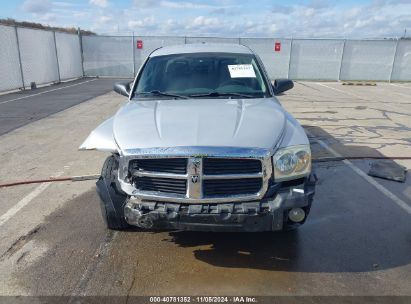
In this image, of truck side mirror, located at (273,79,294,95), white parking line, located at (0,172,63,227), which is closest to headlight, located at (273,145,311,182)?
truck side mirror, located at (273,79,294,95)

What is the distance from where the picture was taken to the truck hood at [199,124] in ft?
9.73

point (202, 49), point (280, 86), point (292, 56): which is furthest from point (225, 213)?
point (292, 56)

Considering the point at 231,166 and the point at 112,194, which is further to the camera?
the point at 112,194

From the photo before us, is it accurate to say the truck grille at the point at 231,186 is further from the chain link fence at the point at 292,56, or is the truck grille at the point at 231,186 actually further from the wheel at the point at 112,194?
the chain link fence at the point at 292,56

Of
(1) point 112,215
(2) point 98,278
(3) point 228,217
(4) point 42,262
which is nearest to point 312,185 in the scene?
(3) point 228,217

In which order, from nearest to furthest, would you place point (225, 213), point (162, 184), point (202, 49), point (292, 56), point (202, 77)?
point (225, 213) → point (162, 184) → point (202, 77) → point (202, 49) → point (292, 56)

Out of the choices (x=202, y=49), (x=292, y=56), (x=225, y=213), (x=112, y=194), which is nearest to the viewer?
(x=225, y=213)

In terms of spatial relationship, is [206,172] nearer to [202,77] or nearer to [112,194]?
[112,194]

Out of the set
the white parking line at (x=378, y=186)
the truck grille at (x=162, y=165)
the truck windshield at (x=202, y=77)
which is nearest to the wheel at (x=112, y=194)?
the truck grille at (x=162, y=165)

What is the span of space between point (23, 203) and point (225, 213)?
9.91ft

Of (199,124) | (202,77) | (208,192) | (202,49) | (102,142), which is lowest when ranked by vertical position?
(208,192)

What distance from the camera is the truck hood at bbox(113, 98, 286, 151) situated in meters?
2.96

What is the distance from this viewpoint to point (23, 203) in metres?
4.58

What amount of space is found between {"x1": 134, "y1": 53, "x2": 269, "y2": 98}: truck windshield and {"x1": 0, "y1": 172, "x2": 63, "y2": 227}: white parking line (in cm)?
199
